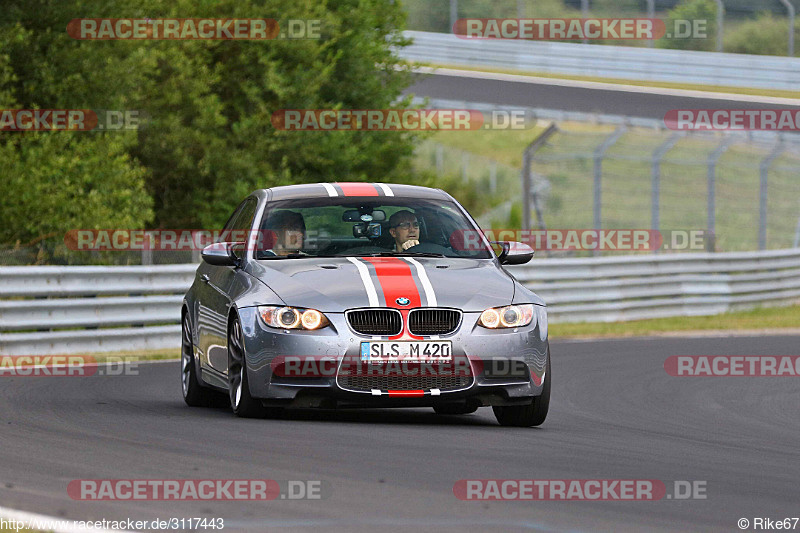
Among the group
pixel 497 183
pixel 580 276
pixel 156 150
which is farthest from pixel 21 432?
pixel 497 183

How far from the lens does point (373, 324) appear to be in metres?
9.07

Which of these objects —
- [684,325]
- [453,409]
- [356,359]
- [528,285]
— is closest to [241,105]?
[528,285]

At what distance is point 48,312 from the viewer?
16281mm

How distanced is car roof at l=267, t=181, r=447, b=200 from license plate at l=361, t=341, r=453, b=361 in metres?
1.79

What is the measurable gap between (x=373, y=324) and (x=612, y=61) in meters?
30.2

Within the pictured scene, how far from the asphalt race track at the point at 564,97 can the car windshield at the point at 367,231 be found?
2237cm

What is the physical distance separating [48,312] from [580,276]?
9.49m

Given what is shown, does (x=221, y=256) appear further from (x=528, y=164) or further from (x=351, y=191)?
(x=528, y=164)

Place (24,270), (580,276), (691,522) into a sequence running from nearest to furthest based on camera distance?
(691,522) → (24,270) → (580,276)

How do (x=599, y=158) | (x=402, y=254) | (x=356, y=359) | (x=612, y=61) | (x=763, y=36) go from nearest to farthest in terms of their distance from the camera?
(x=356, y=359) < (x=402, y=254) < (x=599, y=158) < (x=763, y=36) < (x=612, y=61)

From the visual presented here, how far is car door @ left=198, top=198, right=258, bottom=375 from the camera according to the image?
10016mm

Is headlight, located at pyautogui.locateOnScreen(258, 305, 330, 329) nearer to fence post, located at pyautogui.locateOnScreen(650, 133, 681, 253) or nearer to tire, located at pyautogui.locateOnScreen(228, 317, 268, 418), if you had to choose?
tire, located at pyautogui.locateOnScreen(228, 317, 268, 418)

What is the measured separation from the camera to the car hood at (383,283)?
9.10 metres

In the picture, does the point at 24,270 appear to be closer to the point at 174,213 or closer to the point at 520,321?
the point at 520,321
